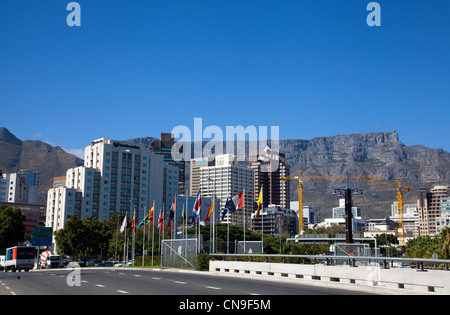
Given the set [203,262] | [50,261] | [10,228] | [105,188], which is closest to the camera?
[203,262]

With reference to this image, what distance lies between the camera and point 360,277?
79.7ft

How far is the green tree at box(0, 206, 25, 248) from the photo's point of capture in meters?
115

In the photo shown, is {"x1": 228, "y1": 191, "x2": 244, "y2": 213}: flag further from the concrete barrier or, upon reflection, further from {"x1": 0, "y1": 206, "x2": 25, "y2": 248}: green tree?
{"x1": 0, "y1": 206, "x2": 25, "y2": 248}: green tree

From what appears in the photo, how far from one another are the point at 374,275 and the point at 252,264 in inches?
514

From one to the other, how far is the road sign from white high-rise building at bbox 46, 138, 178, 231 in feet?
189

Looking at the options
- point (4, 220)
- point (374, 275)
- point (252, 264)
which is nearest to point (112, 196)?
point (4, 220)

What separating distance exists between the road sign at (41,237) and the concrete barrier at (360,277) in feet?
273

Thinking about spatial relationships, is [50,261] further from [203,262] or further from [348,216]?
[348,216]

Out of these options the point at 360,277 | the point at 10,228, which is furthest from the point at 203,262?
the point at 10,228

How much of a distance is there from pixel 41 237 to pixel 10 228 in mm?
9657

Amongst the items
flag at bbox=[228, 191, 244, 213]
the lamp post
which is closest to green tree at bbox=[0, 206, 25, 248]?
the lamp post

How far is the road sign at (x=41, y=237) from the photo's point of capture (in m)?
108
